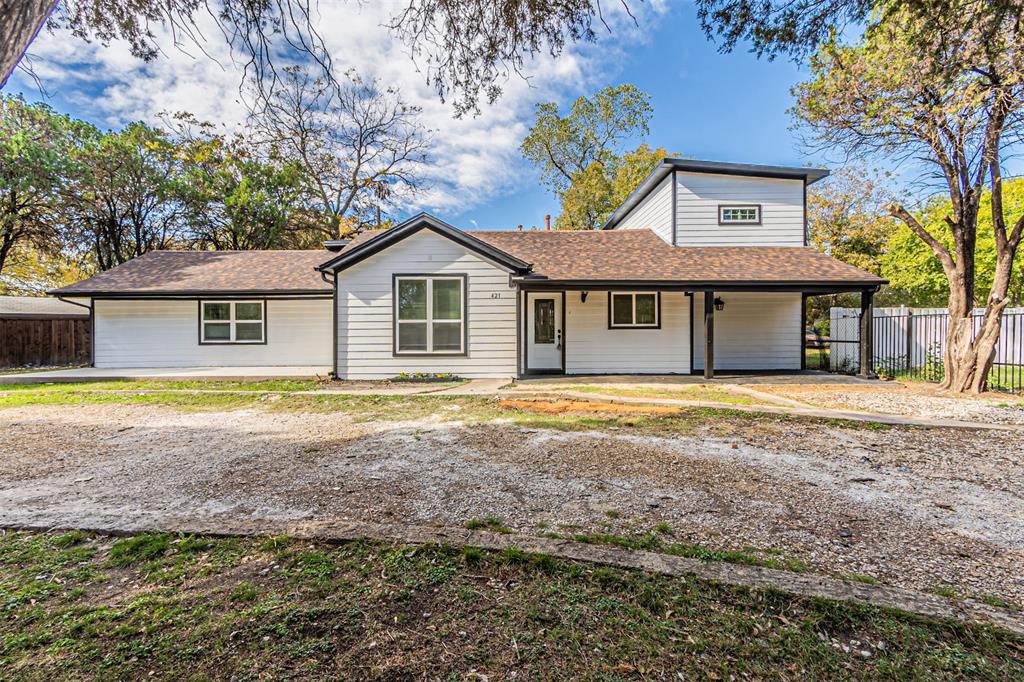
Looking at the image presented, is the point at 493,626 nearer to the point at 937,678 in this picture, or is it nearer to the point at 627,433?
the point at 937,678

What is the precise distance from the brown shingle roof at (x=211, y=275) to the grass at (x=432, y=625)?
11362 mm

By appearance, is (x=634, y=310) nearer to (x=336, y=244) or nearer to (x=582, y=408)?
(x=582, y=408)

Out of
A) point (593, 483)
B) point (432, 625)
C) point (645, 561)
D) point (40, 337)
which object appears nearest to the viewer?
point (432, 625)

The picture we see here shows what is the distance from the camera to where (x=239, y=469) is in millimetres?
4336

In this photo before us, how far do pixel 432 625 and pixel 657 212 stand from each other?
13.9 meters

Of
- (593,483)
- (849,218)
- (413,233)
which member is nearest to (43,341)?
(413,233)

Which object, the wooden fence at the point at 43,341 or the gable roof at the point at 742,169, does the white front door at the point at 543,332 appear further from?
the wooden fence at the point at 43,341

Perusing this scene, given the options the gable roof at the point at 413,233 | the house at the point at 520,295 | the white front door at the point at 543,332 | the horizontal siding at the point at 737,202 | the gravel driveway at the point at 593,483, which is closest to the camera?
the gravel driveway at the point at 593,483

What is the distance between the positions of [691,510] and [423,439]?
3338mm

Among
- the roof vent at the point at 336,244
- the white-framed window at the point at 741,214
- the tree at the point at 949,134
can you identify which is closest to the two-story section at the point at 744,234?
the white-framed window at the point at 741,214

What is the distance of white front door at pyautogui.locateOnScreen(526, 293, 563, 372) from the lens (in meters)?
11.7

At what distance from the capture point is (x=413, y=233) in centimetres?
1047

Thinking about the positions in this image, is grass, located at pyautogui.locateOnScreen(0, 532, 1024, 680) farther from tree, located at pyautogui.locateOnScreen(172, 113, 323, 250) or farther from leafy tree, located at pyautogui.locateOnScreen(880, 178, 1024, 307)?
leafy tree, located at pyautogui.locateOnScreen(880, 178, 1024, 307)

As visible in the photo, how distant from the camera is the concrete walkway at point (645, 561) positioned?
2.07m
